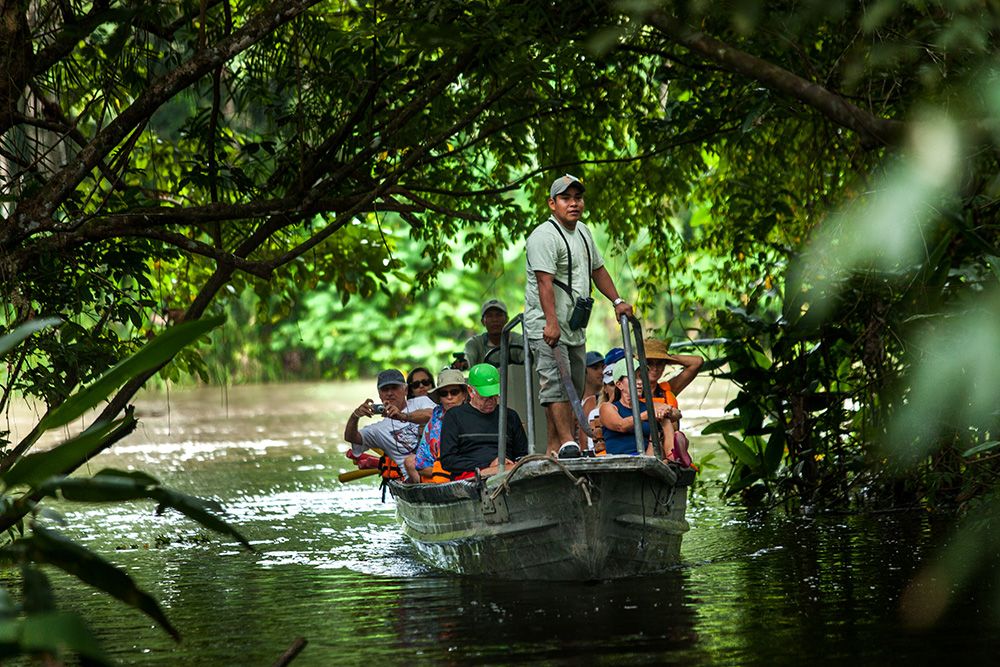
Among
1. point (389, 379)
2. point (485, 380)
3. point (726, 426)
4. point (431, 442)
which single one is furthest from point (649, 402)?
point (726, 426)

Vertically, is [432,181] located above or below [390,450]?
above

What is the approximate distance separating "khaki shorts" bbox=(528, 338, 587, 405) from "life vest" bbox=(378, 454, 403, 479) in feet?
7.28

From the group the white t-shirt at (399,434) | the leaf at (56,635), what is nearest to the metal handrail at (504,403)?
the white t-shirt at (399,434)

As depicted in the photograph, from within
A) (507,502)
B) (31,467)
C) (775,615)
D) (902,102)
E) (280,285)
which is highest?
(902,102)

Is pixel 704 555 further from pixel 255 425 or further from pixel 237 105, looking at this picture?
pixel 255 425

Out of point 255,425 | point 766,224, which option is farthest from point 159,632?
point 255,425

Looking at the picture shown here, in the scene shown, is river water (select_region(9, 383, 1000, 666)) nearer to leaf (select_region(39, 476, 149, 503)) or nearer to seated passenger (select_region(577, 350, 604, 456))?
leaf (select_region(39, 476, 149, 503))

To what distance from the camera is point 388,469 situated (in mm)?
10930

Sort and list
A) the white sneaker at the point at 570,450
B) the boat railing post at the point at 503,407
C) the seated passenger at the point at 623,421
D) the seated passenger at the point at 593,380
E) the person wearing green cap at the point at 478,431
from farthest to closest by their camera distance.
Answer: the seated passenger at the point at 593,380, the person wearing green cap at the point at 478,431, the seated passenger at the point at 623,421, the boat railing post at the point at 503,407, the white sneaker at the point at 570,450

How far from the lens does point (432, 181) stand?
38.3 ft

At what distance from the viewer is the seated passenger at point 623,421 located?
9.42 meters

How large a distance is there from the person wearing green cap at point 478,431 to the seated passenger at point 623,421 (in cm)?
56

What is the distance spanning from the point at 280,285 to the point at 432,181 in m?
2.00

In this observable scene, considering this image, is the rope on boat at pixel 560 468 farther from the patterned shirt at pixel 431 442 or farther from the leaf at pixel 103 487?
the leaf at pixel 103 487
